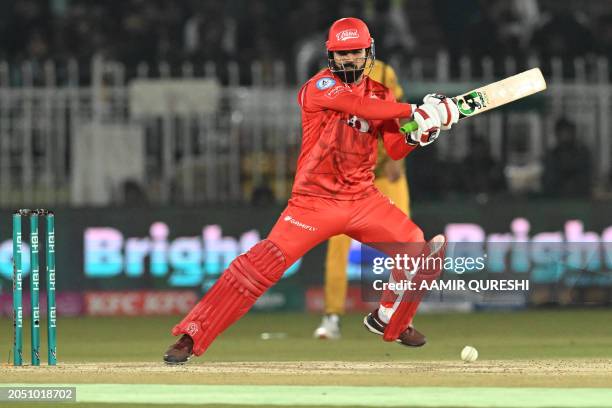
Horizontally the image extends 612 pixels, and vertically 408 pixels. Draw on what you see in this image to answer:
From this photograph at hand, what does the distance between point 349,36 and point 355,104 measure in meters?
0.55

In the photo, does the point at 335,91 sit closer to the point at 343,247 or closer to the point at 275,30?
the point at 343,247

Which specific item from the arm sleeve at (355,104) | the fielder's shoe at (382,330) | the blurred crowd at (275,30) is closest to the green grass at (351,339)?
the fielder's shoe at (382,330)

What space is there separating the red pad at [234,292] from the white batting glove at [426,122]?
3.53ft

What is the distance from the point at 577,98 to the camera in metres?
15.9

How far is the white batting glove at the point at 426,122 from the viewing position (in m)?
9.12

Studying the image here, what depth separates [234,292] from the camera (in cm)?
927

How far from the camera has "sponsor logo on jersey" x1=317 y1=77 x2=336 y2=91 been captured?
9.37m

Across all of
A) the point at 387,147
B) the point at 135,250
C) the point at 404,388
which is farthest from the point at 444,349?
the point at 135,250

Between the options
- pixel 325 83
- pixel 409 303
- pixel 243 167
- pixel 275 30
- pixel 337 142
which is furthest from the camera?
pixel 275 30

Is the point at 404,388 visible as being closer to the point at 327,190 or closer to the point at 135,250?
the point at 327,190

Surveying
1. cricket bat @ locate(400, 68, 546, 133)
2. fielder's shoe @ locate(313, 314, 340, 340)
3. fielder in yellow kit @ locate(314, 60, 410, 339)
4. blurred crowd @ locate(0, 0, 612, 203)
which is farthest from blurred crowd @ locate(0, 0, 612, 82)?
cricket bat @ locate(400, 68, 546, 133)

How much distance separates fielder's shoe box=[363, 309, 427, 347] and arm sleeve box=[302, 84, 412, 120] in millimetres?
1377

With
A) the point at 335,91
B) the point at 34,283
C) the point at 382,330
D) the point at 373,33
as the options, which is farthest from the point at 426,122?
the point at 373,33

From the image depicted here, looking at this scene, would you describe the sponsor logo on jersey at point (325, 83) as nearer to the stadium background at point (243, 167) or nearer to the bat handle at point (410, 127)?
the bat handle at point (410, 127)
